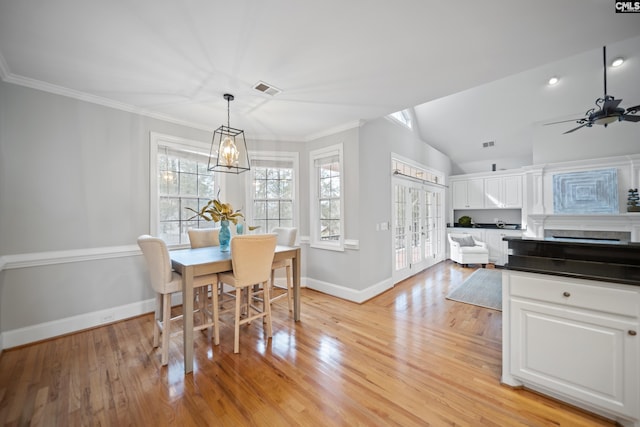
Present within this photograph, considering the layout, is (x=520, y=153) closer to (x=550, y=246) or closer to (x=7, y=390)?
(x=550, y=246)

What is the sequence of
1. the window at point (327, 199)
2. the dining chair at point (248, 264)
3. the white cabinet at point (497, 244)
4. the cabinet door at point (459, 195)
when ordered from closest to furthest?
1. the dining chair at point (248, 264)
2. the window at point (327, 199)
3. the white cabinet at point (497, 244)
4. the cabinet door at point (459, 195)

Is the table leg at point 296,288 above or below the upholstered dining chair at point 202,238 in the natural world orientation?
below

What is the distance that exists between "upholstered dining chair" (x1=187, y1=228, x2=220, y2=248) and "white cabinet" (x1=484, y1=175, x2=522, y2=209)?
6810 mm

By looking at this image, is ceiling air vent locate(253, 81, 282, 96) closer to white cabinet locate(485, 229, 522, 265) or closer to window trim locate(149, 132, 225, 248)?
window trim locate(149, 132, 225, 248)

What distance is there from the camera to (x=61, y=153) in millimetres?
2613

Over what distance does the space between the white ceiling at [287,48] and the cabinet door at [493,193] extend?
4513 mm

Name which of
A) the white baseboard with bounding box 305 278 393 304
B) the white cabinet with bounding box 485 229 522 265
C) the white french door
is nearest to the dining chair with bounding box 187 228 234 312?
the white baseboard with bounding box 305 278 393 304

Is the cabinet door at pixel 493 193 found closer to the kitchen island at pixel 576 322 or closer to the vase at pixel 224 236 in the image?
the kitchen island at pixel 576 322

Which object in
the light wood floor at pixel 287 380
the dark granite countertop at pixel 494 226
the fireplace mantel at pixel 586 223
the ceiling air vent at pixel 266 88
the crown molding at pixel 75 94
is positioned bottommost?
the light wood floor at pixel 287 380

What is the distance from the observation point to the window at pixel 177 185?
3258 millimetres

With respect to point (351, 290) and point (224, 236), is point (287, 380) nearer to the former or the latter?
point (224, 236)

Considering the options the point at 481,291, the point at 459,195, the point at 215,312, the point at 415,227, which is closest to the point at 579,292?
the point at 481,291

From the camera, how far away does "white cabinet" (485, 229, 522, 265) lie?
586 cm

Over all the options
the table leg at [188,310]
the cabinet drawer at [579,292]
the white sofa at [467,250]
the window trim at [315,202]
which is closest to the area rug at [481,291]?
the white sofa at [467,250]
